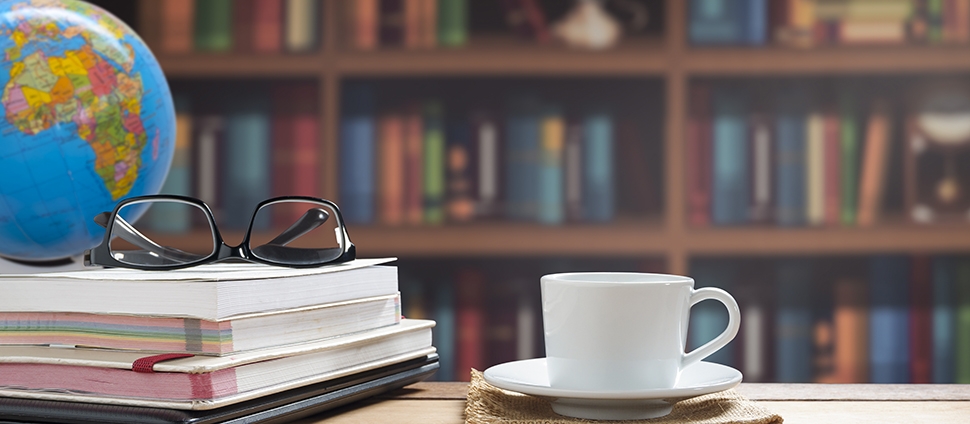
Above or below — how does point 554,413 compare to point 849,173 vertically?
below

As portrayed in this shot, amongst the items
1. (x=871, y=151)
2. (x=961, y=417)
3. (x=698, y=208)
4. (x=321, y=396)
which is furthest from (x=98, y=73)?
(x=871, y=151)

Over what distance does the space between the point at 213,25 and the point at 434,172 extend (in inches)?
24.2

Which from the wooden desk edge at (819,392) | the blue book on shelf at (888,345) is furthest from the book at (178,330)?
the blue book on shelf at (888,345)

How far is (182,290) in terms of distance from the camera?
1.55 feet

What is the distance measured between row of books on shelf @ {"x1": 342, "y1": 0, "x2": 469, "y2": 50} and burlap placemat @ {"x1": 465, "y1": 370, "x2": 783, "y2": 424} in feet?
4.61

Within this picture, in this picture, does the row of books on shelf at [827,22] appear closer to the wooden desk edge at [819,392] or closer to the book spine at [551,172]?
the book spine at [551,172]

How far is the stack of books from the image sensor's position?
46 centimetres

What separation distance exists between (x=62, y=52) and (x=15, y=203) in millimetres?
123

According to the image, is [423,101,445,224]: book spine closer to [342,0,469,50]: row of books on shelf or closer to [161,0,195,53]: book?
[342,0,469,50]: row of books on shelf

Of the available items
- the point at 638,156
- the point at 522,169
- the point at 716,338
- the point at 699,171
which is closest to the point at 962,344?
the point at 699,171

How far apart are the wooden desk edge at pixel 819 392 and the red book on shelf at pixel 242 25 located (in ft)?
4.65

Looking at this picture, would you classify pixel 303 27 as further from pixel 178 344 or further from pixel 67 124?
pixel 178 344

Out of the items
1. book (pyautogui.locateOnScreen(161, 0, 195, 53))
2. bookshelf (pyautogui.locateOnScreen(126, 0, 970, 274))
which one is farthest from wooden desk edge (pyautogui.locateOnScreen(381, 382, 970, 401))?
book (pyautogui.locateOnScreen(161, 0, 195, 53))

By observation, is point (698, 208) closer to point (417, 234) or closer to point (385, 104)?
point (417, 234)
